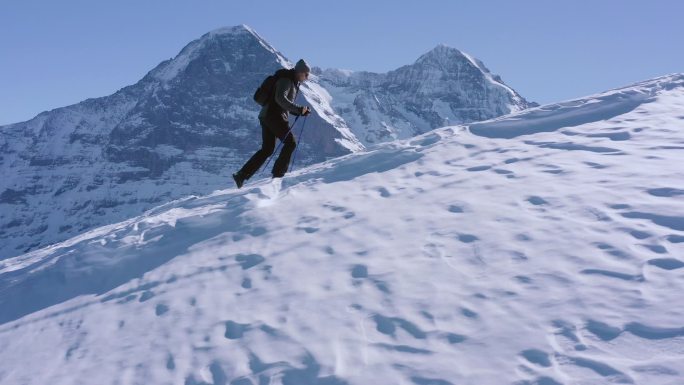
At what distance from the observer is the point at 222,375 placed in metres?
6.36

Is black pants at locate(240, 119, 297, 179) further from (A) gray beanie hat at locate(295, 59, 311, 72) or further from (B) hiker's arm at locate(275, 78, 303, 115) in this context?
(A) gray beanie hat at locate(295, 59, 311, 72)

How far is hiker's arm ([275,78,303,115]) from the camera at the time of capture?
10.9m

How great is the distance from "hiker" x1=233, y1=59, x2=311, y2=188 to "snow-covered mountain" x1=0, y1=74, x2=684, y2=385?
65cm

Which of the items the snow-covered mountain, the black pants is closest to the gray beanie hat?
the black pants

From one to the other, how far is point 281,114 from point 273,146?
81 centimetres

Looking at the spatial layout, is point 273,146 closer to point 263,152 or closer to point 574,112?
point 263,152

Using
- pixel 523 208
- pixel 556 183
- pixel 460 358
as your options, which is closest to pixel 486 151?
pixel 556 183

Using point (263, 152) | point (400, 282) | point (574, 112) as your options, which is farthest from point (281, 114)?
point (574, 112)

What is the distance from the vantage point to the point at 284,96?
430 inches

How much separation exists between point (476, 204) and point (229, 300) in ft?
12.8

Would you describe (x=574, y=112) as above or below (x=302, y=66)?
below

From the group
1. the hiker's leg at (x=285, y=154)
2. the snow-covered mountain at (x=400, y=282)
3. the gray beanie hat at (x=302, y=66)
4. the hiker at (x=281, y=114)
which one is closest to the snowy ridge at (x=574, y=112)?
the snow-covered mountain at (x=400, y=282)

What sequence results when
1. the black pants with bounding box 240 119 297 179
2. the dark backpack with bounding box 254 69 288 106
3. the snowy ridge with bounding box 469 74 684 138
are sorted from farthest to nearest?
the snowy ridge with bounding box 469 74 684 138, the black pants with bounding box 240 119 297 179, the dark backpack with bounding box 254 69 288 106

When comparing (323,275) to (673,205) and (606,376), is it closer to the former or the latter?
(606,376)
